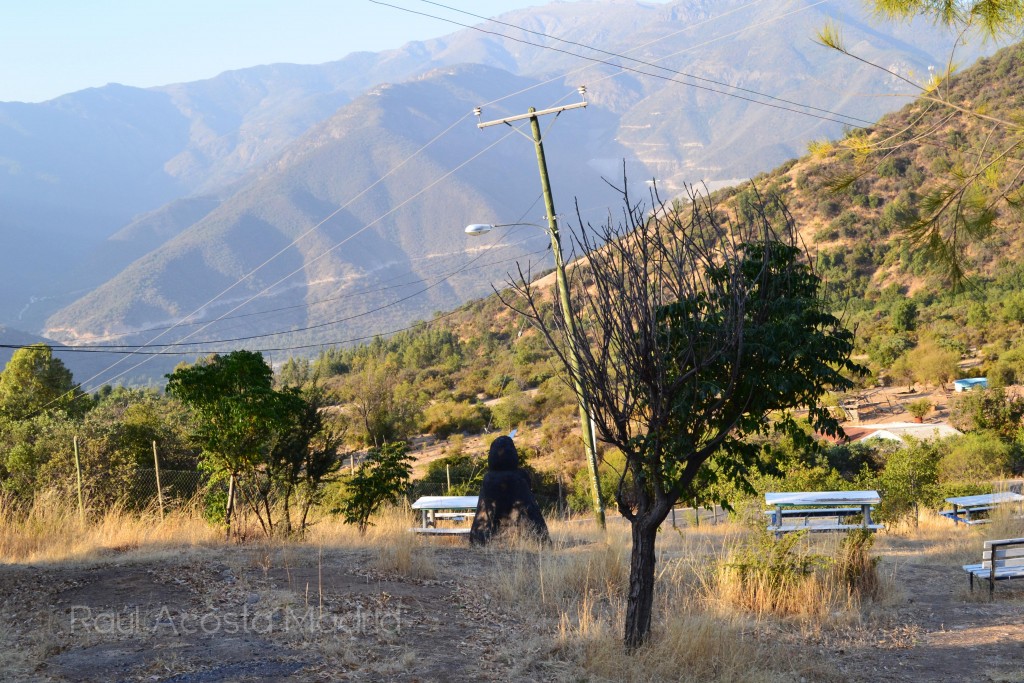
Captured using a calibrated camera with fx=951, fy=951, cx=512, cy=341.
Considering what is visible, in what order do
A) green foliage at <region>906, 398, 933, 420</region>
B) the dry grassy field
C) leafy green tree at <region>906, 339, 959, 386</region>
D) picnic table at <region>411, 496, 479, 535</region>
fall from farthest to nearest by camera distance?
leafy green tree at <region>906, 339, 959, 386</region>, green foliage at <region>906, 398, 933, 420</region>, picnic table at <region>411, 496, 479, 535</region>, the dry grassy field

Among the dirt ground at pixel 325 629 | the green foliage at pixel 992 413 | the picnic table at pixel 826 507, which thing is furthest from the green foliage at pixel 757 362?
the green foliage at pixel 992 413

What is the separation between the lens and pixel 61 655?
7.07 m

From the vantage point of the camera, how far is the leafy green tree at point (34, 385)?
89.4 feet

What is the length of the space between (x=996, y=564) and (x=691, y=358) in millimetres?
5281

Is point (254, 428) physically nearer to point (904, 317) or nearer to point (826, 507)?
point (826, 507)

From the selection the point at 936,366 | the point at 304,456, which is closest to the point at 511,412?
the point at 936,366

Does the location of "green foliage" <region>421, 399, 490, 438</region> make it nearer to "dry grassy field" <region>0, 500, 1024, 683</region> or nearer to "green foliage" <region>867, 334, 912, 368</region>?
"green foliage" <region>867, 334, 912, 368</region>

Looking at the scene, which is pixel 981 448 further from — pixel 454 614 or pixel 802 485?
pixel 454 614

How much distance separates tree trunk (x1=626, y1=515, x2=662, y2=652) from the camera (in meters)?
7.40

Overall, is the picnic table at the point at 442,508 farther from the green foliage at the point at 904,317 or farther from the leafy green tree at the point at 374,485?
the green foliage at the point at 904,317

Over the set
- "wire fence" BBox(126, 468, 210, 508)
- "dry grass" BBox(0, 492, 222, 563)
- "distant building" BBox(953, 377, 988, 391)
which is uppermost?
"distant building" BBox(953, 377, 988, 391)

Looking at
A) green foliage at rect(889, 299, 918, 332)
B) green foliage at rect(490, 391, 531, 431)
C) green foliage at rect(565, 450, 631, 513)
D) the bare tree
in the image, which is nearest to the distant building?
green foliage at rect(889, 299, 918, 332)

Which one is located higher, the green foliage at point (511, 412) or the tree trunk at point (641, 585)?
the green foliage at point (511, 412)

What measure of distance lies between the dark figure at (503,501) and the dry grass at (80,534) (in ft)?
11.4
